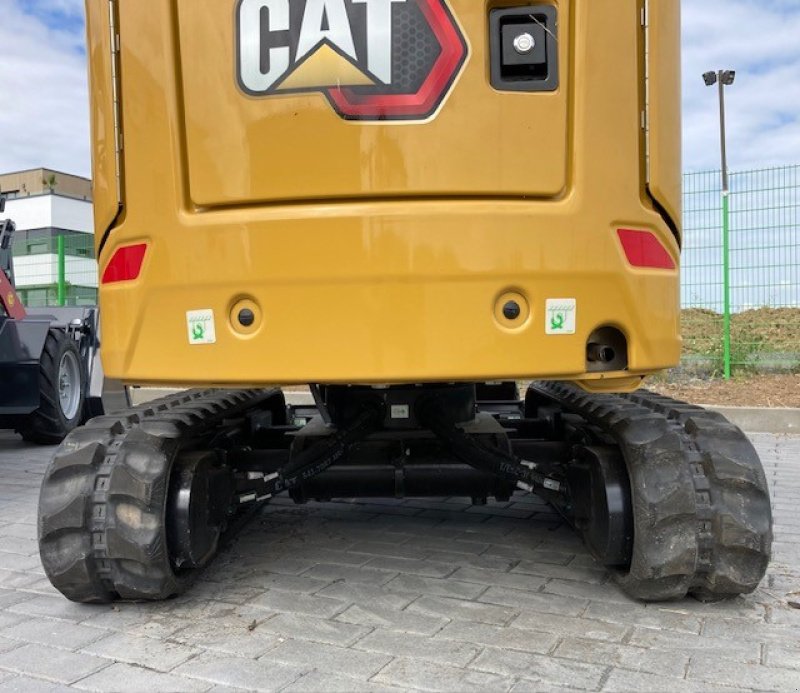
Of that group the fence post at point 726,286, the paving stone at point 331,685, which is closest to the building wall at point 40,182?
the fence post at point 726,286

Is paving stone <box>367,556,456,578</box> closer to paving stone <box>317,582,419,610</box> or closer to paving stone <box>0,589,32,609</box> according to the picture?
paving stone <box>317,582,419,610</box>

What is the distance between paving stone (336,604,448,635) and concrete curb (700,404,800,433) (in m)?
5.76

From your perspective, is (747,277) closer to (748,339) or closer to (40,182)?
(748,339)

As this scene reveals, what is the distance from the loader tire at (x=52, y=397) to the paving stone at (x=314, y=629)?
5134mm

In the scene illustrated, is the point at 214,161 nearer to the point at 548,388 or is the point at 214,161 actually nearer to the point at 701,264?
the point at 548,388

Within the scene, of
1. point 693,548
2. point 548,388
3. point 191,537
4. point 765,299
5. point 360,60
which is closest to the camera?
point 360,60

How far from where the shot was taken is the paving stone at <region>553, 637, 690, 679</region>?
2.57 m

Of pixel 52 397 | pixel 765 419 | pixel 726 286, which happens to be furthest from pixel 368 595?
pixel 726 286

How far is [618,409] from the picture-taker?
3445 millimetres

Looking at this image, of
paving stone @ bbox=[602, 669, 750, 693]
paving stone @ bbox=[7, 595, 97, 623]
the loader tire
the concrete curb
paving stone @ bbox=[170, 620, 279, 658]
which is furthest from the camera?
the concrete curb

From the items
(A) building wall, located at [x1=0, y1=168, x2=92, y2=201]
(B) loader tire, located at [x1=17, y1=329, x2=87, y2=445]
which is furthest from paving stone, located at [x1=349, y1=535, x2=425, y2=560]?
(A) building wall, located at [x1=0, y1=168, x2=92, y2=201]

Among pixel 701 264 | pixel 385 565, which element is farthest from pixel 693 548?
pixel 701 264

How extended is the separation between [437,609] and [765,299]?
782 cm

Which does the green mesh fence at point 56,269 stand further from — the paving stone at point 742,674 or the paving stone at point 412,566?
the paving stone at point 742,674
